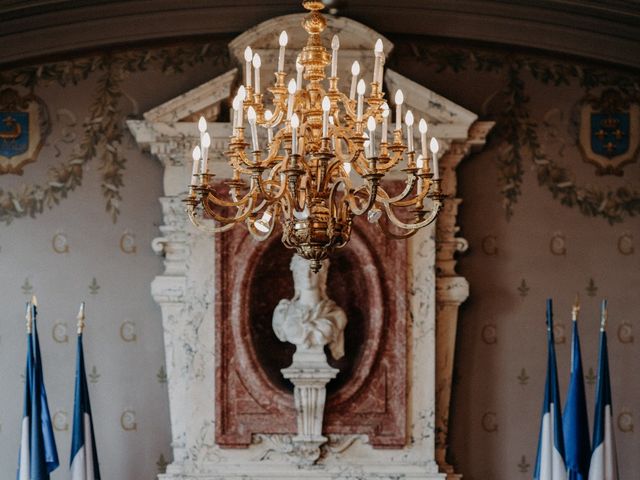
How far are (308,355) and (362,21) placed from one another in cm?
182

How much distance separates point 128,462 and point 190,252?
1.17 metres

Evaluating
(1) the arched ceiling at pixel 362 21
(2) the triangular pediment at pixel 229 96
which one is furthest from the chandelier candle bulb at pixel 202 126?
(1) the arched ceiling at pixel 362 21

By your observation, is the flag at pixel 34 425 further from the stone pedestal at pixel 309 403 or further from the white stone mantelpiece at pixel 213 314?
the stone pedestal at pixel 309 403

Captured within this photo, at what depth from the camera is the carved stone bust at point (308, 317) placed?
622 cm

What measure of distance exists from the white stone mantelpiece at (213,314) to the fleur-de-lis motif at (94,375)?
43 cm

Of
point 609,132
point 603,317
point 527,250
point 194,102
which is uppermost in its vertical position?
point 194,102

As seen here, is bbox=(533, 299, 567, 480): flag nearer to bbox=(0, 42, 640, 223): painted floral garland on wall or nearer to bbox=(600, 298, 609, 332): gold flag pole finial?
bbox=(600, 298, 609, 332): gold flag pole finial

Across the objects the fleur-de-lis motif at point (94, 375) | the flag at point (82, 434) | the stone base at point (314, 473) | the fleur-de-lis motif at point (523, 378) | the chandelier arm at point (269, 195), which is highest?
the chandelier arm at point (269, 195)

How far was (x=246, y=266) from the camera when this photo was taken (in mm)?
6312

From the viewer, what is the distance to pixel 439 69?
665 centimetres

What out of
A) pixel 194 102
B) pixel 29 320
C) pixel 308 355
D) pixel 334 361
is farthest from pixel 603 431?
pixel 29 320

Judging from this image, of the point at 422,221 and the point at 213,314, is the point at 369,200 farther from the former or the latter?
the point at 213,314

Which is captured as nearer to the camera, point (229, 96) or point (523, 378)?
point (229, 96)

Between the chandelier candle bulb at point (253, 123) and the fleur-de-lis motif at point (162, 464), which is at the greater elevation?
the chandelier candle bulb at point (253, 123)
